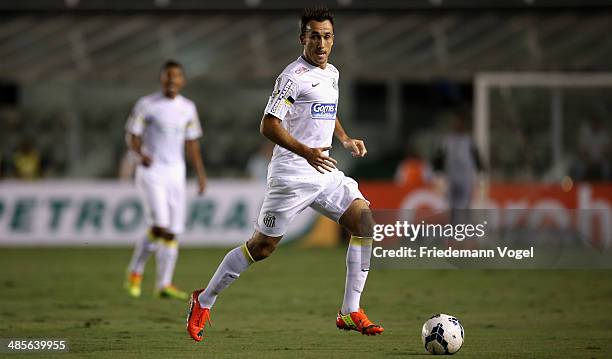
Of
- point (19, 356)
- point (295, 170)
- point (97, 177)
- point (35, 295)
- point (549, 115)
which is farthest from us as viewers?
point (97, 177)

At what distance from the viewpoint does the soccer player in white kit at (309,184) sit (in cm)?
830

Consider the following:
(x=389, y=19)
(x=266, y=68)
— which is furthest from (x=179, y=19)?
(x=389, y=19)

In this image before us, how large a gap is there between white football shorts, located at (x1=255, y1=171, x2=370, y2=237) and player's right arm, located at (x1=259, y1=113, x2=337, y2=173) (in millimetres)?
325

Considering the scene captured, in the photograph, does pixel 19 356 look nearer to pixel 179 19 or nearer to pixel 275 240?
pixel 275 240

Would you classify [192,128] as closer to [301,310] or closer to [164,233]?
[164,233]

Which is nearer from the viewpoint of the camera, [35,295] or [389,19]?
[35,295]

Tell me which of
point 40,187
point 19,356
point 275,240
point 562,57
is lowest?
point 19,356

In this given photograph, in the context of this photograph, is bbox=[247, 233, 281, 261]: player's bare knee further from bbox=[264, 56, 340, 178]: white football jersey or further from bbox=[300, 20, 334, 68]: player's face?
bbox=[300, 20, 334, 68]: player's face

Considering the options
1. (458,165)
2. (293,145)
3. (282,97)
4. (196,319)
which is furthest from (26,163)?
(293,145)

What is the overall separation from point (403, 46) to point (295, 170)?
1458cm

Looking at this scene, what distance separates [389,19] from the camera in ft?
74.6

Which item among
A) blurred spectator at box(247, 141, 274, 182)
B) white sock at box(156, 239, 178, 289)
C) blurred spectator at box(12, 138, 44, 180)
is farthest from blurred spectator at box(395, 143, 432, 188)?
white sock at box(156, 239, 178, 289)

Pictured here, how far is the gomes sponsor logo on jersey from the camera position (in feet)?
27.4

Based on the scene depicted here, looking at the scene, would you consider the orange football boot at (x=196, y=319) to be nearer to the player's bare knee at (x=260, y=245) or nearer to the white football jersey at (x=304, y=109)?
the player's bare knee at (x=260, y=245)
